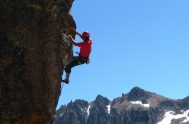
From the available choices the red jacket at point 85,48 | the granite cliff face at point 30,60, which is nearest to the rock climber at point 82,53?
the red jacket at point 85,48

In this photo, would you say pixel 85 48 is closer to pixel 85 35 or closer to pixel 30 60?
pixel 85 35

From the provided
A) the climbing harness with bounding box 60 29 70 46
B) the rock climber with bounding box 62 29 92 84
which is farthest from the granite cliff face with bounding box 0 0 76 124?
the rock climber with bounding box 62 29 92 84

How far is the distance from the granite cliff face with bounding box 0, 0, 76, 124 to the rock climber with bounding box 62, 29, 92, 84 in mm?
933

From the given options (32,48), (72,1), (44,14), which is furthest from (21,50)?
(72,1)

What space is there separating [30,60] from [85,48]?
3.84 metres

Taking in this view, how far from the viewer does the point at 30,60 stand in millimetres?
22812

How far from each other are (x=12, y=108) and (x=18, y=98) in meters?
0.63

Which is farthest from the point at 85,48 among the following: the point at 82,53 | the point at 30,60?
the point at 30,60

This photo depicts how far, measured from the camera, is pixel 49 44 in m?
23.8

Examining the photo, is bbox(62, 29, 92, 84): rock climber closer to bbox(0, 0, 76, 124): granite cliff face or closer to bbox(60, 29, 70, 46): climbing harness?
bbox(60, 29, 70, 46): climbing harness

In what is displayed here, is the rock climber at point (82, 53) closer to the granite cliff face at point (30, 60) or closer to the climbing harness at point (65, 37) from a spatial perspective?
the climbing harness at point (65, 37)

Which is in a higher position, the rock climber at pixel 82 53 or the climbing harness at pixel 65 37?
the climbing harness at pixel 65 37

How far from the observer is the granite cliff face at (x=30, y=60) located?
2170 centimetres

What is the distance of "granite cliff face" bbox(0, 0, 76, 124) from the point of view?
854 inches
